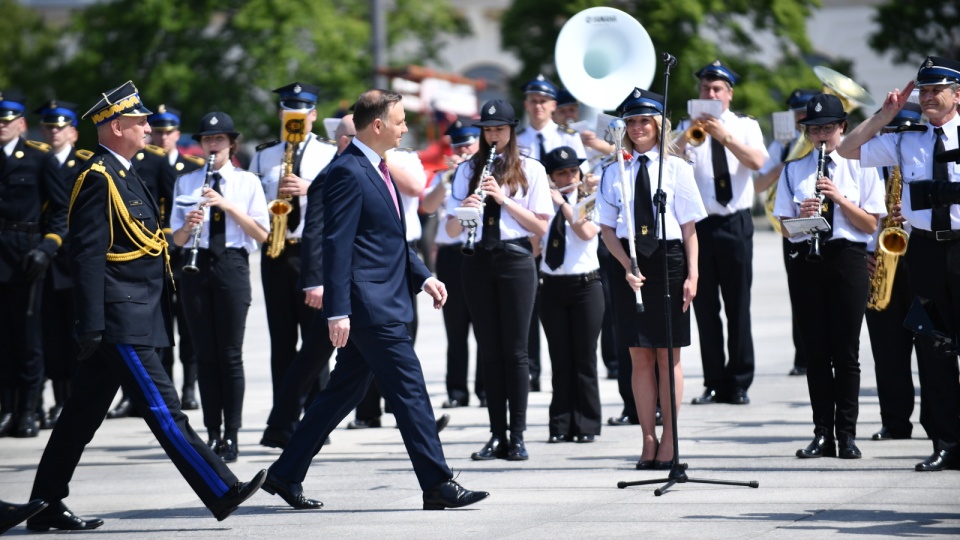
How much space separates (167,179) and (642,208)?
463 centimetres

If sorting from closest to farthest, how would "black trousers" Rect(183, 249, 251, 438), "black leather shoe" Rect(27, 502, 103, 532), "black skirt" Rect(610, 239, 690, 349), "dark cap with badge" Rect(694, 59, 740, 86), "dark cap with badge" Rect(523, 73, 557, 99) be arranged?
"black leather shoe" Rect(27, 502, 103, 532) < "black skirt" Rect(610, 239, 690, 349) < "black trousers" Rect(183, 249, 251, 438) < "dark cap with badge" Rect(694, 59, 740, 86) < "dark cap with badge" Rect(523, 73, 557, 99)

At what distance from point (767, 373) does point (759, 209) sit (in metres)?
31.7

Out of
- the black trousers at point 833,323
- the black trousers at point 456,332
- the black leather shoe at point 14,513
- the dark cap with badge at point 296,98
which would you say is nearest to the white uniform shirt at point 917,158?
the black trousers at point 833,323

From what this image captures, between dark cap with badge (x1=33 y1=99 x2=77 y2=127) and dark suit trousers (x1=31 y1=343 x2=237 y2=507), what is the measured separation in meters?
4.72

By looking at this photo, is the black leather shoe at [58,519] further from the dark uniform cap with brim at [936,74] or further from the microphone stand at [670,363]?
the dark uniform cap with brim at [936,74]

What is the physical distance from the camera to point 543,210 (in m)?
9.99

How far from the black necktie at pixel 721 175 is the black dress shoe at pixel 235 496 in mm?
5236

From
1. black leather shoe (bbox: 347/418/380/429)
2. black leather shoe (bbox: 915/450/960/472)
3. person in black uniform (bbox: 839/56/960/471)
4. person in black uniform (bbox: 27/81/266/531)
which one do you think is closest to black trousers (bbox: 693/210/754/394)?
black leather shoe (bbox: 347/418/380/429)

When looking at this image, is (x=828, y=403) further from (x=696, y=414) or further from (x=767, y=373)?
(x=767, y=373)

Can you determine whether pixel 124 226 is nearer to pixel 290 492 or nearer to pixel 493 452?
pixel 290 492

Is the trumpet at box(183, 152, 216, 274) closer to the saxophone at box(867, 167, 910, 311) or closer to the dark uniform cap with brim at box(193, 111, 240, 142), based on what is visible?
the dark uniform cap with brim at box(193, 111, 240, 142)

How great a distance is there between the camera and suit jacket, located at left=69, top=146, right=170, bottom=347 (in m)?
7.87

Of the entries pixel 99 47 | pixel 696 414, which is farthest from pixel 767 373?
pixel 99 47

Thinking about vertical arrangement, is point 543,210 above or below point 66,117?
below
